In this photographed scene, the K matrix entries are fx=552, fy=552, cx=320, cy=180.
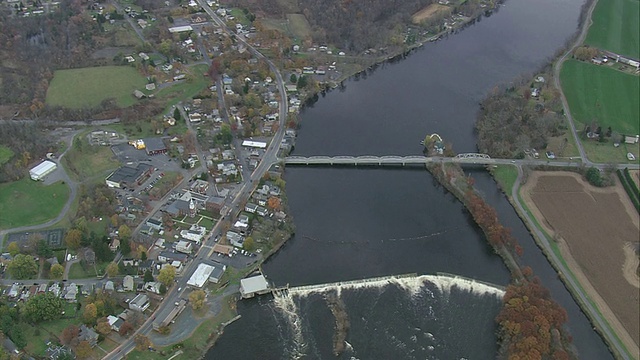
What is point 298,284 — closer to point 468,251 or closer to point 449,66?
point 468,251

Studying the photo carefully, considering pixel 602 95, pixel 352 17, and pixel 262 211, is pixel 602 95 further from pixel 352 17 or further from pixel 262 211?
pixel 262 211

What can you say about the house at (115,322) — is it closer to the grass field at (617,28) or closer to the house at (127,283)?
the house at (127,283)

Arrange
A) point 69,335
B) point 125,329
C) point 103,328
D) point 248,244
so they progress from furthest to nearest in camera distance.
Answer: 1. point 248,244
2. point 125,329
3. point 103,328
4. point 69,335

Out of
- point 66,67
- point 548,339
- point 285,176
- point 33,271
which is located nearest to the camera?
point 548,339

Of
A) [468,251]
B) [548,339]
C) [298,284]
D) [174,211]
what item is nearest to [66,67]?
[174,211]

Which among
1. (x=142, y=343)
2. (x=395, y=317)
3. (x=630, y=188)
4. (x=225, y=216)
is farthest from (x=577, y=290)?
(x=142, y=343)

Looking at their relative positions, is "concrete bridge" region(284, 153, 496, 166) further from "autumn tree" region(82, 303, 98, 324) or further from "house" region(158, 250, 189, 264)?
"autumn tree" region(82, 303, 98, 324)

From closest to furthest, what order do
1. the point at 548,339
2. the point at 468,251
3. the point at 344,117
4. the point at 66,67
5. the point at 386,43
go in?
the point at 548,339, the point at 468,251, the point at 344,117, the point at 66,67, the point at 386,43
